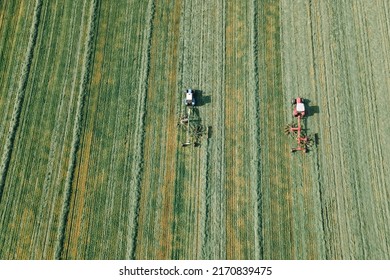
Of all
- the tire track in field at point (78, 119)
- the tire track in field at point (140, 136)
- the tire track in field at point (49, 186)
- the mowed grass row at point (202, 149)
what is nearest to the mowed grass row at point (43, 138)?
the tire track in field at point (49, 186)

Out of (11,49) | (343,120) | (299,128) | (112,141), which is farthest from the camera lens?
(11,49)

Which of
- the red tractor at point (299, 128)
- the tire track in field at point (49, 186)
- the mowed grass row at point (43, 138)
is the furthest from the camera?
the red tractor at point (299, 128)

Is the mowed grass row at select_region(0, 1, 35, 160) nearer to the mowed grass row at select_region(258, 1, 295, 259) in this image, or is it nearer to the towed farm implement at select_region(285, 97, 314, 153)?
the mowed grass row at select_region(258, 1, 295, 259)

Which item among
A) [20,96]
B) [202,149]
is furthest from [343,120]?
[20,96]

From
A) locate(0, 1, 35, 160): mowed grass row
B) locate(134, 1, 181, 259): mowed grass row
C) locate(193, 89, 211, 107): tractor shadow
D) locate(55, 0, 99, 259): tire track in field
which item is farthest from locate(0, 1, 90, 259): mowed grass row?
locate(193, 89, 211, 107): tractor shadow

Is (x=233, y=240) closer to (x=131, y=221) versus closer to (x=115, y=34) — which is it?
(x=131, y=221)

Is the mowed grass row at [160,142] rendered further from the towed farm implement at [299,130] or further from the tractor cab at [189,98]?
the towed farm implement at [299,130]

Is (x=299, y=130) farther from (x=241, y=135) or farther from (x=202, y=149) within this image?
(x=202, y=149)
